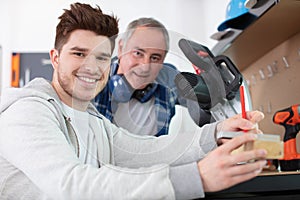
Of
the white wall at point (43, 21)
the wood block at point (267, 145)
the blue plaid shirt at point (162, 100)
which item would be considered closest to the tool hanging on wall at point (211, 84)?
the blue plaid shirt at point (162, 100)

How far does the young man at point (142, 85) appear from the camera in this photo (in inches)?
26.7

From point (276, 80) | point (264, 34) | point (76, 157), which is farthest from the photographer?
point (276, 80)

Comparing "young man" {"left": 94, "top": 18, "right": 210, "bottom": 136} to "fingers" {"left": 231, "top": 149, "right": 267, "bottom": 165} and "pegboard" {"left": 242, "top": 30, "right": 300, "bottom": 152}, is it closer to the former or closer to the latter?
"fingers" {"left": 231, "top": 149, "right": 267, "bottom": 165}

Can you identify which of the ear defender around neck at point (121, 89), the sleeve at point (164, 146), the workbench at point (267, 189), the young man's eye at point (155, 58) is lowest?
the workbench at point (267, 189)

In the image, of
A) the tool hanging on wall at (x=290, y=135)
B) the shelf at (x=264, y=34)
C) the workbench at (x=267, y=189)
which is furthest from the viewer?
the shelf at (x=264, y=34)

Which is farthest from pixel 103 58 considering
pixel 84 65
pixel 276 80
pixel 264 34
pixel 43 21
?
pixel 43 21

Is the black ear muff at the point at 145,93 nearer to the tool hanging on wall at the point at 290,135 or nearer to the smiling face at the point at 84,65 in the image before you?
the smiling face at the point at 84,65

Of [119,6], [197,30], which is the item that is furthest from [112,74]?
→ [197,30]

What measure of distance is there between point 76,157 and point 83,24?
0.87ft

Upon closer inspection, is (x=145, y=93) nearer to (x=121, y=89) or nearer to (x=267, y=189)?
(x=121, y=89)

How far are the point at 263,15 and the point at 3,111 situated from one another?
0.74 metres

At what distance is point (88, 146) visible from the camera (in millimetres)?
714

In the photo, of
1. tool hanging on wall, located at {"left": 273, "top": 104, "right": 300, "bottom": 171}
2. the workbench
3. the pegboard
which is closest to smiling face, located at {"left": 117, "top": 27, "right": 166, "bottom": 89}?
the workbench

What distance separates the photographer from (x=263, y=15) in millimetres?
1065
